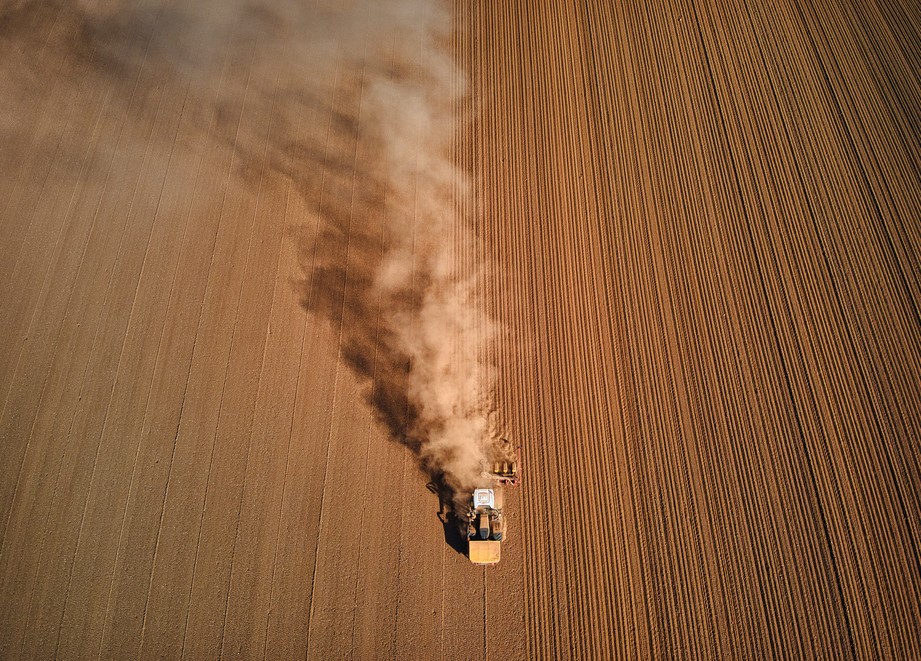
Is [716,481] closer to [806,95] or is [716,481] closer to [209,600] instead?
[209,600]

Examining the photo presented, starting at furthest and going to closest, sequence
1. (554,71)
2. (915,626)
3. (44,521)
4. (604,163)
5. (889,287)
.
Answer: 1. (554,71)
2. (604,163)
3. (889,287)
4. (44,521)
5. (915,626)

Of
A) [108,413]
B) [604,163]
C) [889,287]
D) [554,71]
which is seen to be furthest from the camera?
[554,71]

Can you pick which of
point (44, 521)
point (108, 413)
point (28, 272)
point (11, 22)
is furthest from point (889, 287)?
point (11, 22)

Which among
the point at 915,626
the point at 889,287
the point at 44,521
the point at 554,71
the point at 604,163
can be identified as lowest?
the point at 915,626

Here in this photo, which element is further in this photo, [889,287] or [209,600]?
[889,287]

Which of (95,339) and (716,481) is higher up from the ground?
(95,339)

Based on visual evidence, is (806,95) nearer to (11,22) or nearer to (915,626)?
(915,626)
